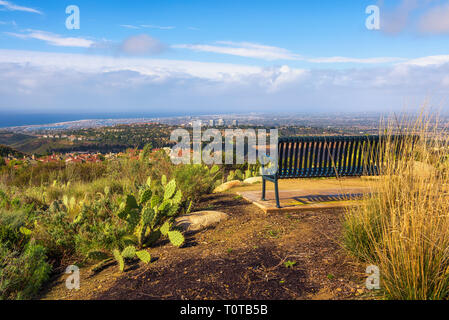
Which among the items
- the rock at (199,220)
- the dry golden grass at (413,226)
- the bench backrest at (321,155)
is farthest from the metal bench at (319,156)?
the dry golden grass at (413,226)

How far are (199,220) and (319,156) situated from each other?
7.68 feet

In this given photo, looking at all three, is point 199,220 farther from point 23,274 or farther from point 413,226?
point 413,226

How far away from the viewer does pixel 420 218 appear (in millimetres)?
2846

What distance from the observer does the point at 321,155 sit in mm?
5871

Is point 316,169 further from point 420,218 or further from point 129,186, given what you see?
point 129,186

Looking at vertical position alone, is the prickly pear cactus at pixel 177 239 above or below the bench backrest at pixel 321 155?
below

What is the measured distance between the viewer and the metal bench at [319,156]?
5551mm

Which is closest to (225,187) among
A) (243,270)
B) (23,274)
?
(243,270)

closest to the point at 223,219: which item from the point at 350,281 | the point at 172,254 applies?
the point at 172,254

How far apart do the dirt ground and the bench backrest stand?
1.07 m

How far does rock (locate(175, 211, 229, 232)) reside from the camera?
4988 mm

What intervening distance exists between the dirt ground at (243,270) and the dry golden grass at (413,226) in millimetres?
283

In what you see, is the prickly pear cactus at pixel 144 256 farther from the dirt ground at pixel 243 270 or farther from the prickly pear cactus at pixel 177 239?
the prickly pear cactus at pixel 177 239

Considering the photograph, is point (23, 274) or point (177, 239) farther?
point (177, 239)
